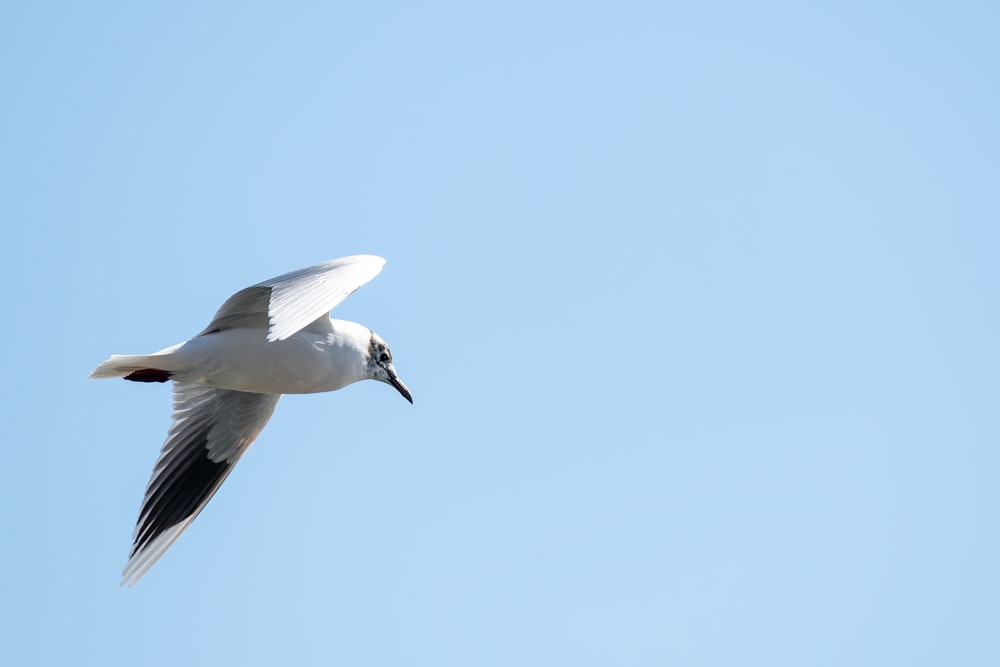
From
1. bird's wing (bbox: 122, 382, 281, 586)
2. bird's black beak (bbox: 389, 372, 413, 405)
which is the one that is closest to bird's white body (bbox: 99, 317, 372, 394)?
bird's black beak (bbox: 389, 372, 413, 405)

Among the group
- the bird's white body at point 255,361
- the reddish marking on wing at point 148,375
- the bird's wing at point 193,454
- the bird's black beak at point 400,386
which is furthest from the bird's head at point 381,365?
the reddish marking on wing at point 148,375

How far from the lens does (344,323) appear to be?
8.17 meters

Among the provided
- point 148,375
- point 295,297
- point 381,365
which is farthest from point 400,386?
point 295,297

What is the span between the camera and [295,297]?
6.46 metres

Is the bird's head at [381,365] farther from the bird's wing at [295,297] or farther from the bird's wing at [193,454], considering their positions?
the bird's wing at [295,297]

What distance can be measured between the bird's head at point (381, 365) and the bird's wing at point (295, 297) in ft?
3.24

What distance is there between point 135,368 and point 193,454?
173 cm

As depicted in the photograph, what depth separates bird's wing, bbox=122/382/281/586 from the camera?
8.95 meters

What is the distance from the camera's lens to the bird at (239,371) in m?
6.86

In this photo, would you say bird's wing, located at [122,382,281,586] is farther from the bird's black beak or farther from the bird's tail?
the bird's tail

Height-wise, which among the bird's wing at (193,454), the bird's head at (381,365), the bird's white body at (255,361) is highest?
the bird's head at (381,365)

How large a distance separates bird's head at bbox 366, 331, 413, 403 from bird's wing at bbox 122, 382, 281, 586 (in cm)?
87

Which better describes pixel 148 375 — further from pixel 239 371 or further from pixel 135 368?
pixel 239 371

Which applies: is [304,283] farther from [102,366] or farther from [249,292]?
[102,366]
